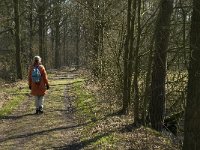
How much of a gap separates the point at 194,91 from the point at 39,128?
251 inches

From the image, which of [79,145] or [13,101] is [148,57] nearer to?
[79,145]

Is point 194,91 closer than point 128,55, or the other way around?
point 194,91

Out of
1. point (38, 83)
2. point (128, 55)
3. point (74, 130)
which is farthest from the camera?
point (38, 83)

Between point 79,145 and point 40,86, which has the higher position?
→ point 40,86

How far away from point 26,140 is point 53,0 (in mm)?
37079

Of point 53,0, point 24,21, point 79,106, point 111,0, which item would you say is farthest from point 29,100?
point 53,0

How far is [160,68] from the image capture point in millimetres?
13164

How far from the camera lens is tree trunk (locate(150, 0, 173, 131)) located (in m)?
12.4

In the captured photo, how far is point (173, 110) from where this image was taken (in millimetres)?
14305

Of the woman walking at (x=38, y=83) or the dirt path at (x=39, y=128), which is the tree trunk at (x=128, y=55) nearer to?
the dirt path at (x=39, y=128)

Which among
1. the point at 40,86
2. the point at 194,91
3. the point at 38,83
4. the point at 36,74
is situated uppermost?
the point at 194,91

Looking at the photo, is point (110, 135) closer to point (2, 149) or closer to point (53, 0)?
point (2, 149)

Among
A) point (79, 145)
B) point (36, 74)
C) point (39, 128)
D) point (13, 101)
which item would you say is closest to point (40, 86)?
point (36, 74)

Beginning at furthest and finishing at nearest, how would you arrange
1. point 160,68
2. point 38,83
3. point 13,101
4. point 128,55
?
1. point 13,101
2. point 38,83
3. point 128,55
4. point 160,68
